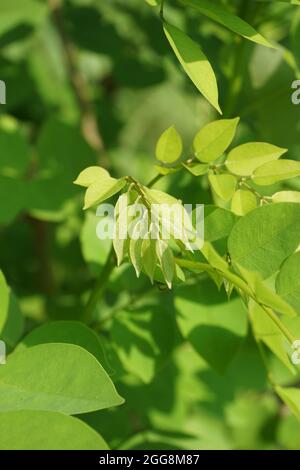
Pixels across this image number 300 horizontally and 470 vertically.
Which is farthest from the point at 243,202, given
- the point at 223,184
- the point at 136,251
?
the point at 136,251

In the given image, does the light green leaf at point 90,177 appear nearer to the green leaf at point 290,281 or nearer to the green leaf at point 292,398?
the green leaf at point 290,281

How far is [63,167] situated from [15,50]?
0.38 meters

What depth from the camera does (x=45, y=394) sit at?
0.58 m

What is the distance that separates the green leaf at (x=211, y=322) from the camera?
2.59 feet

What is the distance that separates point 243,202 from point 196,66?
119mm

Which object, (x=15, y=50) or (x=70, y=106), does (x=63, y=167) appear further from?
(x=70, y=106)

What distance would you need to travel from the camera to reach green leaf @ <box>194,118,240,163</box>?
2.11 feet

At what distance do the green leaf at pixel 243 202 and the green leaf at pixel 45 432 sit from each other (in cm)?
23

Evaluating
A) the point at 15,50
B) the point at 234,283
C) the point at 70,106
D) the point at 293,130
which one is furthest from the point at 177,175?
the point at 70,106

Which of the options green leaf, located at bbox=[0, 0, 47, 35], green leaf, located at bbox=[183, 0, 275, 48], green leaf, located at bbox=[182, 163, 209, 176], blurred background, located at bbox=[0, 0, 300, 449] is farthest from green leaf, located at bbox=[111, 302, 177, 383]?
green leaf, located at bbox=[0, 0, 47, 35]

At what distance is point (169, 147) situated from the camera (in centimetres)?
67

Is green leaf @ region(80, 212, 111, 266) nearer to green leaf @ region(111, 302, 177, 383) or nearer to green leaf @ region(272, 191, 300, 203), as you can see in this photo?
green leaf @ region(111, 302, 177, 383)

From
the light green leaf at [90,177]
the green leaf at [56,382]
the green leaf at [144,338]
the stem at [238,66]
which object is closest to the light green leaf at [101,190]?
the light green leaf at [90,177]
